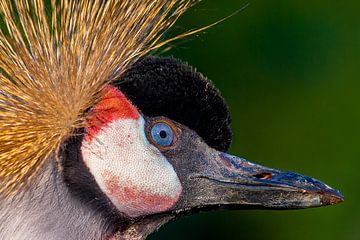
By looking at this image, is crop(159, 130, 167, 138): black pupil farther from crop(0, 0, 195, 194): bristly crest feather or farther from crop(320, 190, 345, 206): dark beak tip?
crop(320, 190, 345, 206): dark beak tip

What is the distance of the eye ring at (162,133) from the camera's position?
2.43 m

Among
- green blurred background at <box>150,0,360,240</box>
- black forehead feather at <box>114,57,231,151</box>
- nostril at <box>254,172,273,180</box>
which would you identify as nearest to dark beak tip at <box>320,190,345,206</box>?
nostril at <box>254,172,273,180</box>

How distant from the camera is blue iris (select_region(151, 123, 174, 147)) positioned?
2428 millimetres

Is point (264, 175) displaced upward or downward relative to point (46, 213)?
downward

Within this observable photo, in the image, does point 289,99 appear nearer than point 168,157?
No

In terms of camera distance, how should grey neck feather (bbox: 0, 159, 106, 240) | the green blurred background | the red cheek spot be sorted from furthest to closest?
the green blurred background
the red cheek spot
grey neck feather (bbox: 0, 159, 106, 240)

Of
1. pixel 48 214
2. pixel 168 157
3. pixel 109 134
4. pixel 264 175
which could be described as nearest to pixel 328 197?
pixel 264 175

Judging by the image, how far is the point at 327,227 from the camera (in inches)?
172

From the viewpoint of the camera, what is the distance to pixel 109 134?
93.8 inches

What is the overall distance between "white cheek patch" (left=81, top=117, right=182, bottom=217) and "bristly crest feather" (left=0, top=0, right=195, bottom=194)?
0.08 metres

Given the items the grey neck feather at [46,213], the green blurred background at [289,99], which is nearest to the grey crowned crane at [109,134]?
the grey neck feather at [46,213]

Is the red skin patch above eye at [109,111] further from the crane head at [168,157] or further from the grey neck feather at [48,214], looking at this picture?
the grey neck feather at [48,214]

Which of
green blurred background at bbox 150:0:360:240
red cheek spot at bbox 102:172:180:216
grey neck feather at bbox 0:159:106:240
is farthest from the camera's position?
green blurred background at bbox 150:0:360:240

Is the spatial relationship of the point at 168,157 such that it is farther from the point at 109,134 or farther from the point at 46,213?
the point at 46,213
